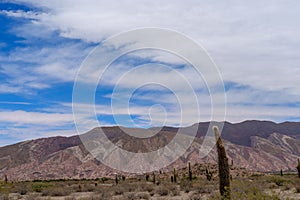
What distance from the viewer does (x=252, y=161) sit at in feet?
401

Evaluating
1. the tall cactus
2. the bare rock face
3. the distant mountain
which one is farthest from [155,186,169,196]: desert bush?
the distant mountain

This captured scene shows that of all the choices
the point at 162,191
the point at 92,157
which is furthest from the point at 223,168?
the point at 92,157

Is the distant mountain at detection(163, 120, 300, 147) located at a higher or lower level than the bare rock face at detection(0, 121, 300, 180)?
higher

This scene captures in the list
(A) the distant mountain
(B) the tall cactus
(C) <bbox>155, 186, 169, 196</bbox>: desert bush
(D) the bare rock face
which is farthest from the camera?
(A) the distant mountain

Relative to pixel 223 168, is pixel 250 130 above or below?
above

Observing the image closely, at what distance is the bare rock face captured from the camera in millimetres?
107431

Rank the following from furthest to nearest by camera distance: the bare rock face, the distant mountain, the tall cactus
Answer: the distant mountain → the bare rock face → the tall cactus

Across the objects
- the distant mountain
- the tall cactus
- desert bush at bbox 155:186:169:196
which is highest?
the distant mountain

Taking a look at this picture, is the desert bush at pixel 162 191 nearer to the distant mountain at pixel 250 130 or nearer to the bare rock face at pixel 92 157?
the bare rock face at pixel 92 157

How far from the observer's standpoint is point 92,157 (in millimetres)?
117625

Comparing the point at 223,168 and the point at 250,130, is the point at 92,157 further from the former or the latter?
the point at 223,168

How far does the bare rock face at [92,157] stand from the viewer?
107431 millimetres

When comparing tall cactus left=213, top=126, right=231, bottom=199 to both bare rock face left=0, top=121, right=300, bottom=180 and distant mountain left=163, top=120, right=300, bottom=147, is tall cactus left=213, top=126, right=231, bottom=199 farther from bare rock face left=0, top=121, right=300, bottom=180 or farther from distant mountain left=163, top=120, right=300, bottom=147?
distant mountain left=163, top=120, right=300, bottom=147

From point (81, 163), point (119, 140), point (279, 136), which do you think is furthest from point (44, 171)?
point (279, 136)
